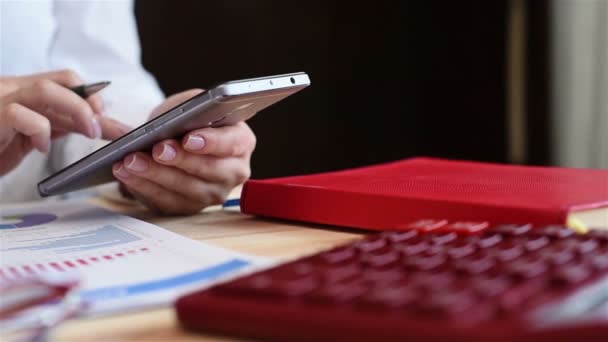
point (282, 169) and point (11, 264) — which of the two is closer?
point (11, 264)

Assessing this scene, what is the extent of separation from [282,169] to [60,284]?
1.89m

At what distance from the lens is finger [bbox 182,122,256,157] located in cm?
69

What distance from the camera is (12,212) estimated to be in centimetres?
82

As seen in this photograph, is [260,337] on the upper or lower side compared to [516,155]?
upper

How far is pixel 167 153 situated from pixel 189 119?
A: 0.24 ft

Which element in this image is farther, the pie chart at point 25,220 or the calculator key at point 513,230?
the pie chart at point 25,220

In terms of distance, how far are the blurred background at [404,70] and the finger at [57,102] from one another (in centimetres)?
126

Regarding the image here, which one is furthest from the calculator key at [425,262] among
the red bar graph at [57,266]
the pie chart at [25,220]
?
the pie chart at [25,220]

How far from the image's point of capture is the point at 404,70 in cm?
254

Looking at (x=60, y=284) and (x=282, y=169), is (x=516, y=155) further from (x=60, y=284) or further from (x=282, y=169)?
(x=60, y=284)

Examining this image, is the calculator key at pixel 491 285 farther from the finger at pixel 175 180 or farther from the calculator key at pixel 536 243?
the finger at pixel 175 180

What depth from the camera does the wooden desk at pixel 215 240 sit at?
37cm

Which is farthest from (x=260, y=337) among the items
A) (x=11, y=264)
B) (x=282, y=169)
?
(x=282, y=169)

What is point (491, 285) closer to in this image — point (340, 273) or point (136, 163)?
point (340, 273)
